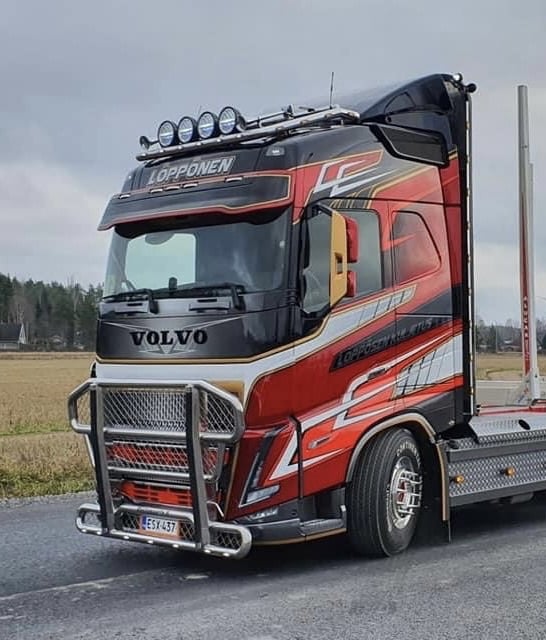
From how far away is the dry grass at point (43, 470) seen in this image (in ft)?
35.2

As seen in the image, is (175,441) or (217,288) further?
(217,288)

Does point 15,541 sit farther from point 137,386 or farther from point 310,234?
point 310,234

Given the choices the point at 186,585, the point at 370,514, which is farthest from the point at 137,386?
the point at 370,514

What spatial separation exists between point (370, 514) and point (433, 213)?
8.20 feet

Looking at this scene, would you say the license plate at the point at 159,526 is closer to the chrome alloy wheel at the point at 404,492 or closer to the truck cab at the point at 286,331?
the truck cab at the point at 286,331

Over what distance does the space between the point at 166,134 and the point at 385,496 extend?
11.1 feet

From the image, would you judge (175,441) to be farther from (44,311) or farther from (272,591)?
(44,311)

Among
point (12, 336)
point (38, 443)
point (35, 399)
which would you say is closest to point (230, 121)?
point (38, 443)

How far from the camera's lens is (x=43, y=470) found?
11.4m

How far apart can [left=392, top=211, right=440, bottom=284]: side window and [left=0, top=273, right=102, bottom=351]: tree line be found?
226 ft

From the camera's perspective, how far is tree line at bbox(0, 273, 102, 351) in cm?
8038

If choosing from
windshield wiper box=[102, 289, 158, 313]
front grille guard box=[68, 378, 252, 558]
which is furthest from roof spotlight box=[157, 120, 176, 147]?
front grille guard box=[68, 378, 252, 558]

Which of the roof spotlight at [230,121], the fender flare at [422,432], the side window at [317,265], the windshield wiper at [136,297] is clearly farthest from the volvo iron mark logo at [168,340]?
the roof spotlight at [230,121]

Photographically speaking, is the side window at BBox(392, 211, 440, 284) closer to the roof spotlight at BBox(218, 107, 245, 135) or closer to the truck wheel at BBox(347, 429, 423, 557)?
the truck wheel at BBox(347, 429, 423, 557)
